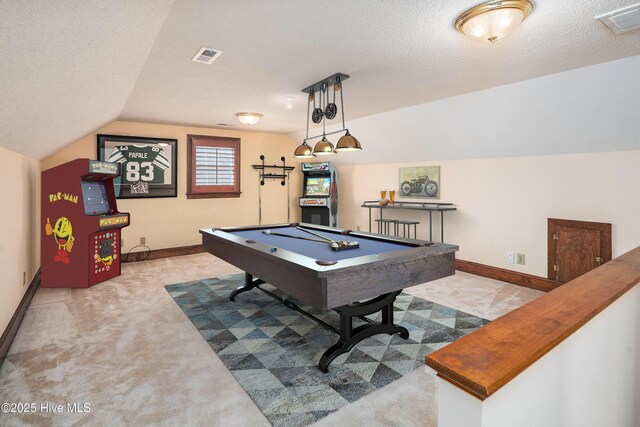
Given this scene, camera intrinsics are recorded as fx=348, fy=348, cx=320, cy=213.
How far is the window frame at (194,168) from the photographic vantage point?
6.05 meters

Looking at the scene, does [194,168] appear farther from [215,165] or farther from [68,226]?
[68,226]

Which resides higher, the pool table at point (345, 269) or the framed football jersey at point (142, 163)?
the framed football jersey at point (142, 163)

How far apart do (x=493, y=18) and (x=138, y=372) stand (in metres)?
3.15

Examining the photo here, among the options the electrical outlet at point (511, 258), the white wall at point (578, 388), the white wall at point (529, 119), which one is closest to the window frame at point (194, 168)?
the white wall at point (529, 119)

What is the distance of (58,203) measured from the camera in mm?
4074

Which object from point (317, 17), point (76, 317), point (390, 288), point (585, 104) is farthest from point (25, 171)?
point (585, 104)

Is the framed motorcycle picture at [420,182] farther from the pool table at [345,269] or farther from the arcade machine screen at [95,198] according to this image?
the arcade machine screen at [95,198]

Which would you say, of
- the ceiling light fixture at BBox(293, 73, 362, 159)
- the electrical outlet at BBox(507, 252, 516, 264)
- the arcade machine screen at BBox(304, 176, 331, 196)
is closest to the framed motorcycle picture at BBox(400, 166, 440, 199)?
the electrical outlet at BBox(507, 252, 516, 264)

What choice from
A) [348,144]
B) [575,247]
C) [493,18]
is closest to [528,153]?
[575,247]

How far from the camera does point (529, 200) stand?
13.6ft

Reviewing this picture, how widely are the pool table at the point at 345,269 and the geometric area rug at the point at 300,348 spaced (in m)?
0.14

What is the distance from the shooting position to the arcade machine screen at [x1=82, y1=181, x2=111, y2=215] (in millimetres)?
4191

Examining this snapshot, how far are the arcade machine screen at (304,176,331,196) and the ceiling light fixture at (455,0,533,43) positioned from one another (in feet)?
15.5

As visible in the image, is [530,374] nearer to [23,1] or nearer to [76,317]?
[23,1]
